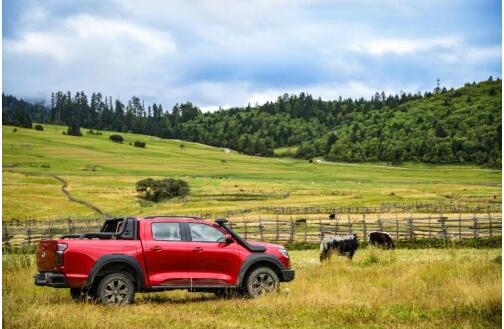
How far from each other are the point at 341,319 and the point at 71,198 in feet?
296

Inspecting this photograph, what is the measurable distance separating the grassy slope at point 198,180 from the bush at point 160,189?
7.04 ft

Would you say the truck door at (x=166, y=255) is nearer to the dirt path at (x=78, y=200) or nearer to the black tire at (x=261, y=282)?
the black tire at (x=261, y=282)

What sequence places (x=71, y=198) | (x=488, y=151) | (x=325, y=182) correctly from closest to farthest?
1. (x=71, y=198)
2. (x=325, y=182)
3. (x=488, y=151)

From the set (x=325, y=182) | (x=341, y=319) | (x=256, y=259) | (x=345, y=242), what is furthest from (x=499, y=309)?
(x=325, y=182)

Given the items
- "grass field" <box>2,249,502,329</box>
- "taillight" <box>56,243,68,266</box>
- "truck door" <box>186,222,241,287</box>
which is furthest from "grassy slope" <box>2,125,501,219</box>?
"taillight" <box>56,243,68,266</box>

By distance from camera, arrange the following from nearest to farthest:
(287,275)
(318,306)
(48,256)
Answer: (318,306) → (48,256) → (287,275)

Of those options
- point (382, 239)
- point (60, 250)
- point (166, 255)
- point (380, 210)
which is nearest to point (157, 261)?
point (166, 255)

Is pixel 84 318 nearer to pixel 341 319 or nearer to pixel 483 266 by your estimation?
pixel 341 319

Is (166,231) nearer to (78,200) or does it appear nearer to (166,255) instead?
(166,255)

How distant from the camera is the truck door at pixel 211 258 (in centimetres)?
1431

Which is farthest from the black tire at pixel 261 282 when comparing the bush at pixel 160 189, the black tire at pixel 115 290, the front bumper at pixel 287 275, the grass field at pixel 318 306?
the bush at pixel 160 189

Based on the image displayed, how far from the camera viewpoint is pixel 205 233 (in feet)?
48.6

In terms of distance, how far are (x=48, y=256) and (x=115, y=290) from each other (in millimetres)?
1501

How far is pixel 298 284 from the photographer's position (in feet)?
53.2
